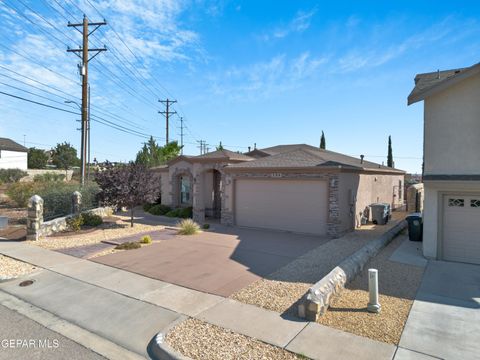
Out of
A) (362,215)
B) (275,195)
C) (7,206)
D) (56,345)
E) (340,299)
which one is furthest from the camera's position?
(7,206)

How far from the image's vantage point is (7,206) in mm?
23484

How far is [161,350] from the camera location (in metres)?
5.16

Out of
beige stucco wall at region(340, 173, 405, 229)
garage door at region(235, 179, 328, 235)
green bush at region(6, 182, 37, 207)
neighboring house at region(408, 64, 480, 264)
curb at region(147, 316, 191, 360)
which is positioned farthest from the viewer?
green bush at region(6, 182, 37, 207)

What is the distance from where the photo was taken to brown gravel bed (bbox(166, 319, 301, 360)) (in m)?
5.00

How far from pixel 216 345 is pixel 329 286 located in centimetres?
289

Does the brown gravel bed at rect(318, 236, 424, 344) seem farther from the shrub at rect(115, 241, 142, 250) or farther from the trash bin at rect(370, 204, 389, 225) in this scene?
the trash bin at rect(370, 204, 389, 225)

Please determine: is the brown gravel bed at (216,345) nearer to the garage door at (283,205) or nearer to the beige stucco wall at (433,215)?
the beige stucco wall at (433,215)

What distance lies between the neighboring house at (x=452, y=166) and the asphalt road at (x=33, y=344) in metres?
10.4

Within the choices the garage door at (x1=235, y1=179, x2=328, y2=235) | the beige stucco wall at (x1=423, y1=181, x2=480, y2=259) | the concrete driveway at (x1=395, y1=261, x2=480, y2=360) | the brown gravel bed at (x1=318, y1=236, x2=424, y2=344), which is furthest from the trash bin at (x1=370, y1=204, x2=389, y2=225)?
the concrete driveway at (x1=395, y1=261, x2=480, y2=360)

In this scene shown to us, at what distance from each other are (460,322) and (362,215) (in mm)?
11958

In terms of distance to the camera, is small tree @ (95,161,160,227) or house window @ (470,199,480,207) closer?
house window @ (470,199,480,207)

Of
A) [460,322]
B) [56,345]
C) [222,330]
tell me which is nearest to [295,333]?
[222,330]

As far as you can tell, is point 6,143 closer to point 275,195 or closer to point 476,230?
point 275,195

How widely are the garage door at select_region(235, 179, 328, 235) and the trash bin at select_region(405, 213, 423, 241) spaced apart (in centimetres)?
344
